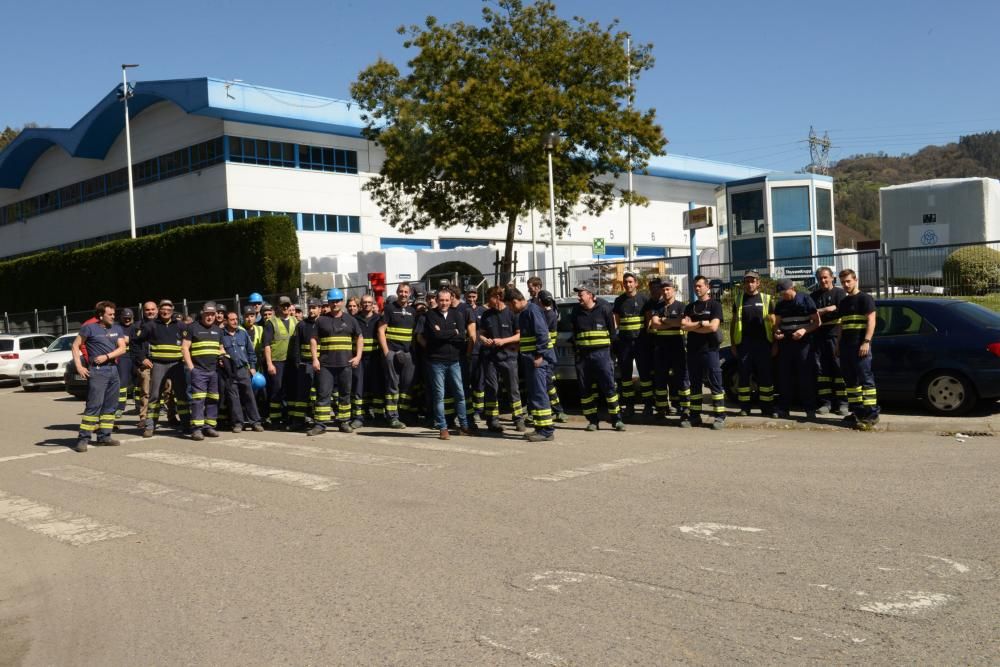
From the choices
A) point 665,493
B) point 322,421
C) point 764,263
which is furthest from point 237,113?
point 665,493

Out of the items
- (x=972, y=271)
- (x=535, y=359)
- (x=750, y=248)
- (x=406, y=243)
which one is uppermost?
(x=406, y=243)

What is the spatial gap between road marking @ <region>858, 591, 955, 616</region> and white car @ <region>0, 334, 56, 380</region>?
82.2 ft

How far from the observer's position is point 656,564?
557 cm

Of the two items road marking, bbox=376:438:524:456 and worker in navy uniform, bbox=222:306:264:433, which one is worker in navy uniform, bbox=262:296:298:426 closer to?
worker in navy uniform, bbox=222:306:264:433

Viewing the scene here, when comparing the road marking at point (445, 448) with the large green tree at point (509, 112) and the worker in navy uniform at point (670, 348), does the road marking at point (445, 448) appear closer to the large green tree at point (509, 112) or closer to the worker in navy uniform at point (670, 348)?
the worker in navy uniform at point (670, 348)

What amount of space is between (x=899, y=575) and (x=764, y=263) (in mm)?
13909

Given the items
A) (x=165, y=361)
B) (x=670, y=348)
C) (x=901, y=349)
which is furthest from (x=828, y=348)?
(x=165, y=361)

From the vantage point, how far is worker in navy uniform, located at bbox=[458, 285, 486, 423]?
1206cm

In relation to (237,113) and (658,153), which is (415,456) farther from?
(237,113)

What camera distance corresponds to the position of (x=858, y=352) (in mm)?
11055

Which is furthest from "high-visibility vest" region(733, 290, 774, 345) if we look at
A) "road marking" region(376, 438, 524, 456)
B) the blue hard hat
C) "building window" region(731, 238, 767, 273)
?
"building window" region(731, 238, 767, 273)

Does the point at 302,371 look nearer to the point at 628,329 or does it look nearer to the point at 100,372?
the point at 100,372

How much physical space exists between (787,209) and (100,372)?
82.3ft

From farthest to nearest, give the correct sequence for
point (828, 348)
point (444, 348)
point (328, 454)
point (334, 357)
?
point (334, 357)
point (828, 348)
point (444, 348)
point (328, 454)
